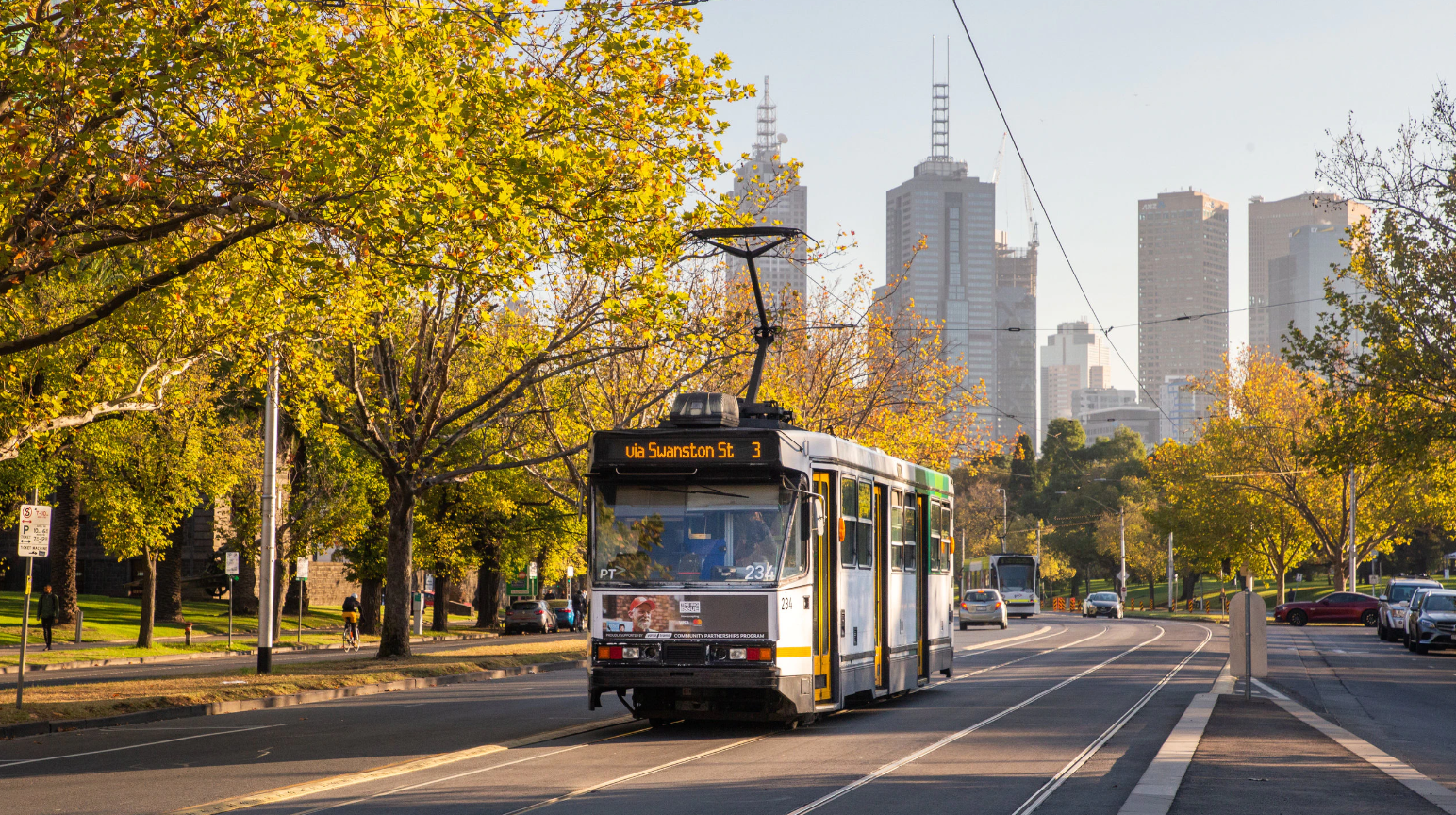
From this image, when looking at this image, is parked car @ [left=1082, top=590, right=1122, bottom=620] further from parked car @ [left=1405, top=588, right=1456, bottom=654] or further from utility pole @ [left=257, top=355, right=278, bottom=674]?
utility pole @ [left=257, top=355, right=278, bottom=674]

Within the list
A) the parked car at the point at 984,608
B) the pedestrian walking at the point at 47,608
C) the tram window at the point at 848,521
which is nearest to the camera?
the tram window at the point at 848,521

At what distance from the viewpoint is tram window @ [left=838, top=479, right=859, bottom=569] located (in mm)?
15633

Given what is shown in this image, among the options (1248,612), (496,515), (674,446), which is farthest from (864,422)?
Result: (674,446)

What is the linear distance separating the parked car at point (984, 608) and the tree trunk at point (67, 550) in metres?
29.7

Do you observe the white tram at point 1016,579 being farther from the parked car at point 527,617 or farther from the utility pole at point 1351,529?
the parked car at point 527,617

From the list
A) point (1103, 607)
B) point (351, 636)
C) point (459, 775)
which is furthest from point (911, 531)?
point (1103, 607)

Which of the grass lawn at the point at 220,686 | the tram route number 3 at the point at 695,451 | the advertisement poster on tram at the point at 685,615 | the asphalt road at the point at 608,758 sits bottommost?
the grass lawn at the point at 220,686

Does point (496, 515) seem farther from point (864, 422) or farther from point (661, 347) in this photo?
point (661, 347)

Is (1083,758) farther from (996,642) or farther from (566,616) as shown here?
(566,616)

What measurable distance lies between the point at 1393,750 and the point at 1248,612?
405cm

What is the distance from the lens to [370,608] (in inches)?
2003

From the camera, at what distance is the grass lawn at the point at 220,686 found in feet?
59.8

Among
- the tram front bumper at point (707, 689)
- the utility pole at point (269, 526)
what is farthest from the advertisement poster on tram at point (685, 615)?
the utility pole at point (269, 526)

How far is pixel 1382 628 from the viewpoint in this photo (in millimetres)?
45625
